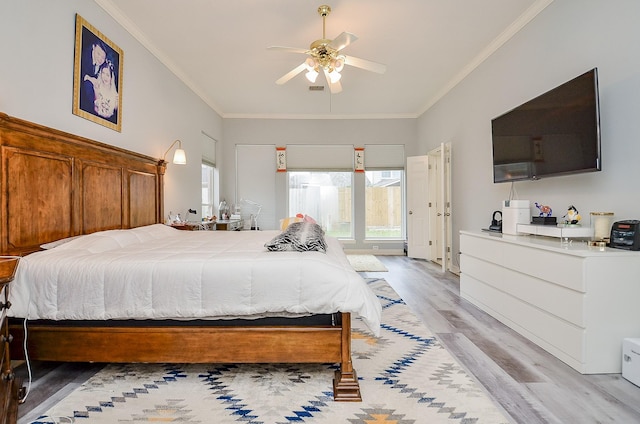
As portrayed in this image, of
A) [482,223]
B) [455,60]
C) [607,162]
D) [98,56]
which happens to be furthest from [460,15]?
[98,56]

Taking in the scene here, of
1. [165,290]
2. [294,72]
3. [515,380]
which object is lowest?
[515,380]

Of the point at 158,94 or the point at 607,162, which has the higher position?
the point at 158,94

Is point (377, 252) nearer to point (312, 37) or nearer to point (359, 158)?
point (359, 158)

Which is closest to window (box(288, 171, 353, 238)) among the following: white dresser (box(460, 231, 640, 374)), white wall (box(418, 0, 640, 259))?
white wall (box(418, 0, 640, 259))

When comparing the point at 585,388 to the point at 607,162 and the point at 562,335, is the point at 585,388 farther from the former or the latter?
the point at 607,162

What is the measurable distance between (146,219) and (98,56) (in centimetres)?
158

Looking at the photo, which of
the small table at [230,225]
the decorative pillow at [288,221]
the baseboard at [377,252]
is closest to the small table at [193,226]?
the small table at [230,225]

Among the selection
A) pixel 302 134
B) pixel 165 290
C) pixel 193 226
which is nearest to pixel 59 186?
pixel 165 290

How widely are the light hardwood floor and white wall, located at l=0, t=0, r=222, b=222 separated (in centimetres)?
170

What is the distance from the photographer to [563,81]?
8.89 feet

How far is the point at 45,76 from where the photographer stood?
2.31 m

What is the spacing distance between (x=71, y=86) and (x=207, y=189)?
3.39 meters

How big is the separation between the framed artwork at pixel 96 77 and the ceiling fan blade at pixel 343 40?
2.02 metres

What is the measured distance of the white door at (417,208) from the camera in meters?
5.87
